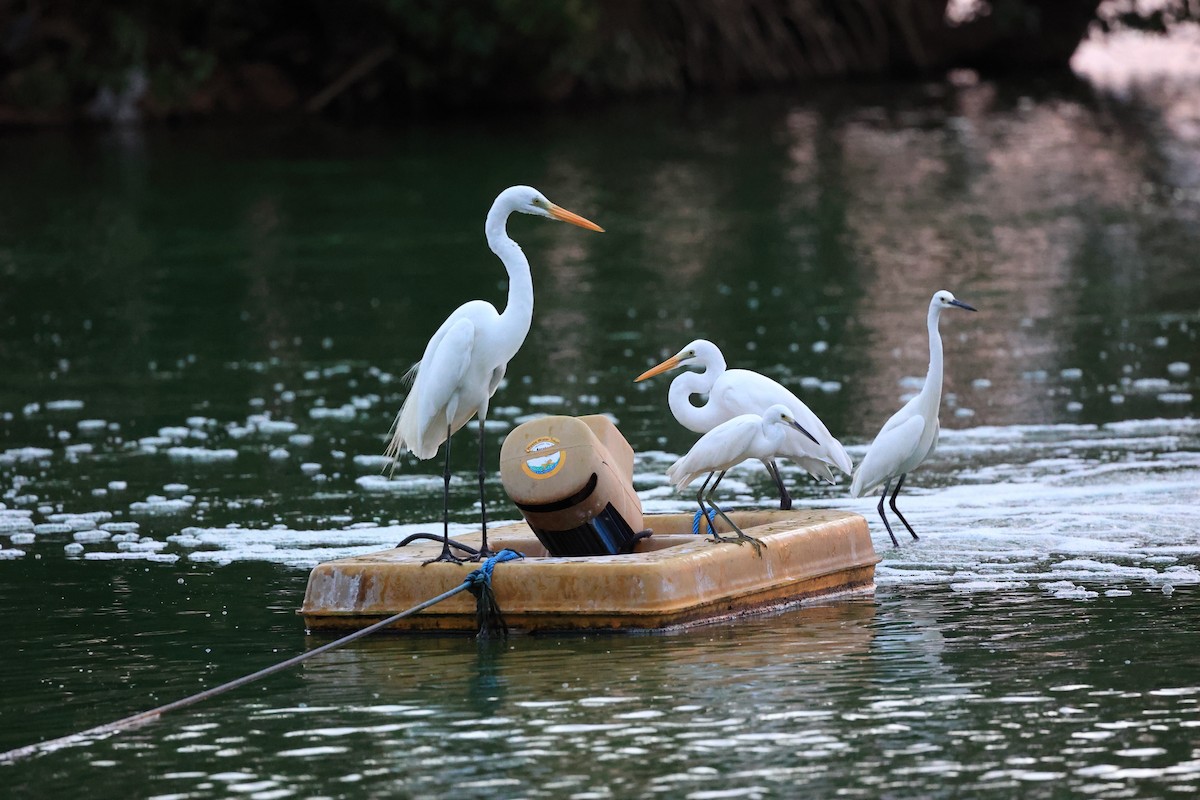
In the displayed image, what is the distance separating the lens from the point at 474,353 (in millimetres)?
9148

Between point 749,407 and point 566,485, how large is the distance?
1.75 meters

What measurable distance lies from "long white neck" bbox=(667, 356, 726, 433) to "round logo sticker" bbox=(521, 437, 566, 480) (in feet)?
5.11

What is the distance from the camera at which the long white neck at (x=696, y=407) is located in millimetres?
10656

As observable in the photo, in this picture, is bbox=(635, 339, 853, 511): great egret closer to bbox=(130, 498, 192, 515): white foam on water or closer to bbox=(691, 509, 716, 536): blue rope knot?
bbox=(691, 509, 716, 536): blue rope knot

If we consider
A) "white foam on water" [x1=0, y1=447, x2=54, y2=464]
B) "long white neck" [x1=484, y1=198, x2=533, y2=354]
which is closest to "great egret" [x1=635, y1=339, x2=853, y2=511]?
"long white neck" [x1=484, y1=198, x2=533, y2=354]

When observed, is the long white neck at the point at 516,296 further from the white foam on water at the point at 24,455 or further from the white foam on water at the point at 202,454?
the white foam on water at the point at 24,455

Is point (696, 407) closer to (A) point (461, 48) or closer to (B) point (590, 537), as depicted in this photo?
(B) point (590, 537)

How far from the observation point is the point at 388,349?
1767 centimetres

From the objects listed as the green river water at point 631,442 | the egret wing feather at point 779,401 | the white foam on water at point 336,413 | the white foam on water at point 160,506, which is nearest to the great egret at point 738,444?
the green river water at point 631,442

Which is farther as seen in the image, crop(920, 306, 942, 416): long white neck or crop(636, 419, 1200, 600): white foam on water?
crop(920, 306, 942, 416): long white neck

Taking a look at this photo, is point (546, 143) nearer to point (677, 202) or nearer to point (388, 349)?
point (677, 202)

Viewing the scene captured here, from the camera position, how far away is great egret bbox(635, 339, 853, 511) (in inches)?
408

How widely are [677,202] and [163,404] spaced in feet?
43.4

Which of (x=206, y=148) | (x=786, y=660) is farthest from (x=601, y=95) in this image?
(x=786, y=660)
